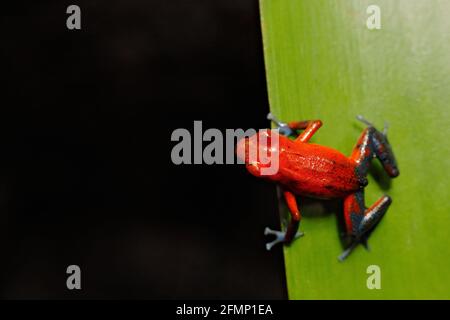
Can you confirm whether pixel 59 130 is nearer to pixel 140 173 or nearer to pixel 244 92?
pixel 140 173

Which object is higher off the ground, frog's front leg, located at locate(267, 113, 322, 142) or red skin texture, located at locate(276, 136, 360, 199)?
frog's front leg, located at locate(267, 113, 322, 142)

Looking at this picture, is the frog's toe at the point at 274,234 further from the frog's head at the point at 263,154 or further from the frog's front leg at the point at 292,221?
the frog's head at the point at 263,154

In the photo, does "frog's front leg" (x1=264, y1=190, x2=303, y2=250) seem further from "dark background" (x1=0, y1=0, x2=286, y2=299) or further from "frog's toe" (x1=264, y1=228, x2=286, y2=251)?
"dark background" (x1=0, y1=0, x2=286, y2=299)

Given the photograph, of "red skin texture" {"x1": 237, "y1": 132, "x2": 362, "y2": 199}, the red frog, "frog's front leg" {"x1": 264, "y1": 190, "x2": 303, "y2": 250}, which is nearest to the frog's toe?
"frog's front leg" {"x1": 264, "y1": 190, "x2": 303, "y2": 250}

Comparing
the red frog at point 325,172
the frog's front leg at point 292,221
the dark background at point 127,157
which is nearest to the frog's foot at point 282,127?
the red frog at point 325,172

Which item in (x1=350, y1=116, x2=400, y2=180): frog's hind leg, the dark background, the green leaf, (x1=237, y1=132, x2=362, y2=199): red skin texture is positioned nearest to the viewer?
the green leaf
